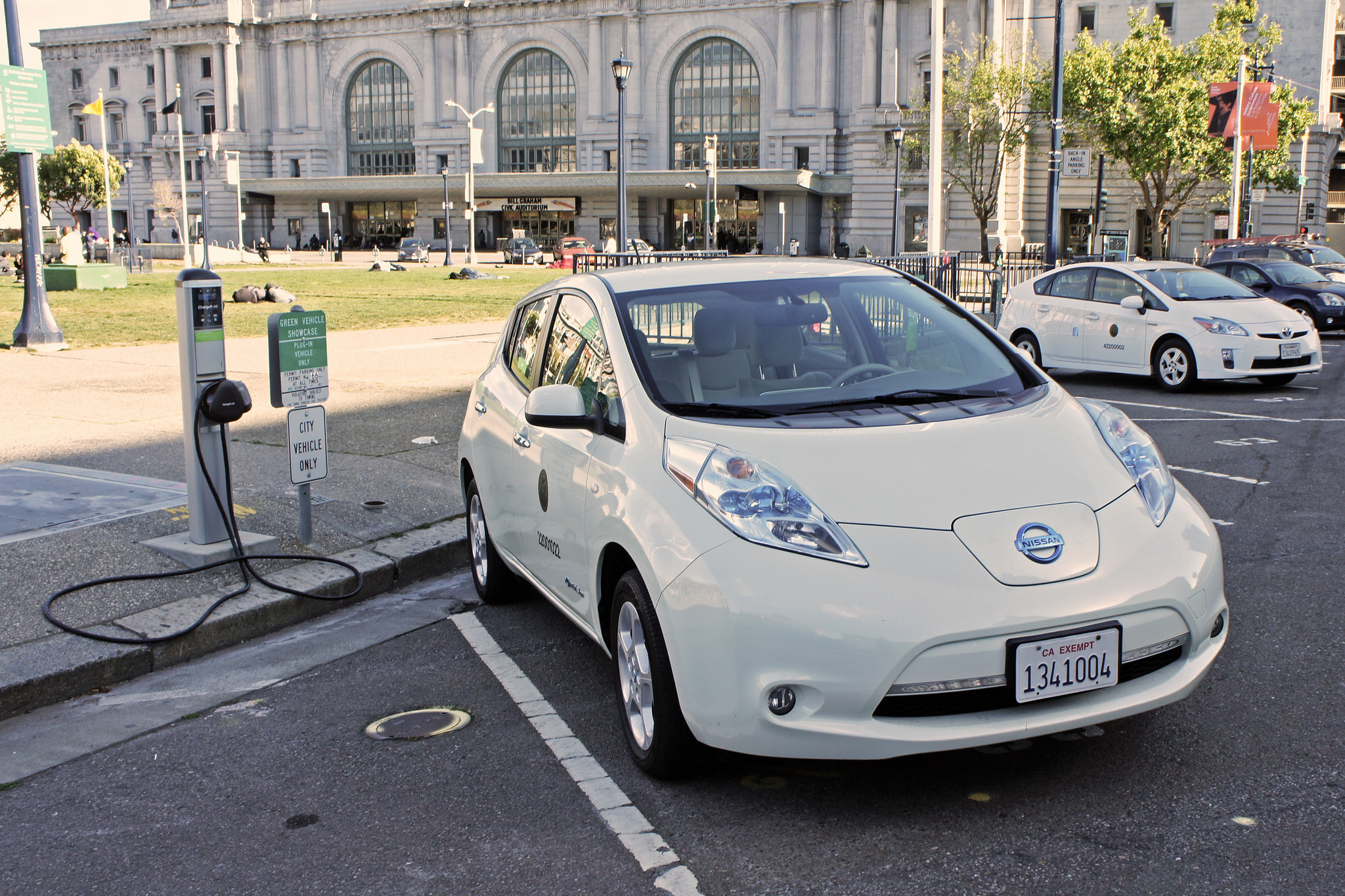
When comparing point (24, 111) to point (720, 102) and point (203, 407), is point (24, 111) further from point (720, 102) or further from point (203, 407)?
point (720, 102)

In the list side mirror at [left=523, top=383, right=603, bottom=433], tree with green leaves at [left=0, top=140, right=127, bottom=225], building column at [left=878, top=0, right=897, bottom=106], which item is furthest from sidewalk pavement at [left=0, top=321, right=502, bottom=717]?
tree with green leaves at [left=0, top=140, right=127, bottom=225]

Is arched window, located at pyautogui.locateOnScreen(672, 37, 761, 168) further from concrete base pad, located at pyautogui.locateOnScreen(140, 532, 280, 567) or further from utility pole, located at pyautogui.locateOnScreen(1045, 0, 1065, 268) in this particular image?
concrete base pad, located at pyautogui.locateOnScreen(140, 532, 280, 567)

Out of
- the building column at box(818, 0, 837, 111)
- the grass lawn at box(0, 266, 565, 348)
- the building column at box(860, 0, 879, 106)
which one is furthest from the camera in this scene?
the building column at box(818, 0, 837, 111)

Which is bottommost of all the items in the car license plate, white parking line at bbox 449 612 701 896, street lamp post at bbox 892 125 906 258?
white parking line at bbox 449 612 701 896

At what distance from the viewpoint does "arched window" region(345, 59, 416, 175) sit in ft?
314

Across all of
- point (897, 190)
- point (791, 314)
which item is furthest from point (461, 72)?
point (791, 314)

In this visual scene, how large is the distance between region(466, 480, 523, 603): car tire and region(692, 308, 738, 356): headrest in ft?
5.53

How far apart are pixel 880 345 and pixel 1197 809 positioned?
80.8 inches

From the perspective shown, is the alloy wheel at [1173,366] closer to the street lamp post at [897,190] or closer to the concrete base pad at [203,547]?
the concrete base pad at [203,547]

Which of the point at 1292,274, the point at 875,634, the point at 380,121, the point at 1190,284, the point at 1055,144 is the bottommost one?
the point at 875,634

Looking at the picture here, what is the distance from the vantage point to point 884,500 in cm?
352

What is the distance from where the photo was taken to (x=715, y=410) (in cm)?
416

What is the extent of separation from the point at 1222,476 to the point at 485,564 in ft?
18.8

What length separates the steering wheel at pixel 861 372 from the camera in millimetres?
4461
